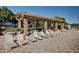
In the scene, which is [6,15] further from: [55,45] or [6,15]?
[55,45]

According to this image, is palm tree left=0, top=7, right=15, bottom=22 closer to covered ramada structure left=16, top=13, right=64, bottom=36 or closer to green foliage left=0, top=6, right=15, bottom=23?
green foliage left=0, top=6, right=15, bottom=23

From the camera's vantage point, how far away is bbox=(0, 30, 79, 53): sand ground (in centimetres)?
465

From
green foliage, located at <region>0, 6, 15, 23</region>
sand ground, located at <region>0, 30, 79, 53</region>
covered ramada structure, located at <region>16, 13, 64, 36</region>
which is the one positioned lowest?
sand ground, located at <region>0, 30, 79, 53</region>

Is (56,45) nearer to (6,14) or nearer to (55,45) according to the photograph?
(55,45)

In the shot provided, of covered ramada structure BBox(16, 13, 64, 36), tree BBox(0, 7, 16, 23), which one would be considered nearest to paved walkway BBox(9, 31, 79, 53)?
covered ramada structure BBox(16, 13, 64, 36)

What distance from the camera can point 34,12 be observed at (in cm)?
466

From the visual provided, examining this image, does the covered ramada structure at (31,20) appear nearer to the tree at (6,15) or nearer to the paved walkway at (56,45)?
the tree at (6,15)

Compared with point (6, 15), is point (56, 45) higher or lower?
lower

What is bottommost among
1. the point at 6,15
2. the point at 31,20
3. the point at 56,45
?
the point at 56,45

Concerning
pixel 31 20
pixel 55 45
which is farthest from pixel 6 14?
pixel 55 45

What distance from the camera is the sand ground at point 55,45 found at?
4652mm

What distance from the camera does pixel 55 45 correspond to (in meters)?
4.73

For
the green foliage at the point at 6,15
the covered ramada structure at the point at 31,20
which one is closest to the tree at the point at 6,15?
the green foliage at the point at 6,15
